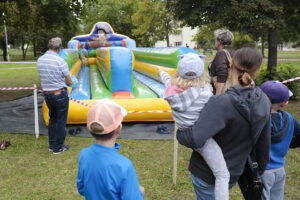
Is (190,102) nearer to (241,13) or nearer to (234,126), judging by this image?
(234,126)

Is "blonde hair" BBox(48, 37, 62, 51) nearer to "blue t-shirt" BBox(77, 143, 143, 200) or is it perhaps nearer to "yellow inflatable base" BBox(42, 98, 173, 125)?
"yellow inflatable base" BBox(42, 98, 173, 125)

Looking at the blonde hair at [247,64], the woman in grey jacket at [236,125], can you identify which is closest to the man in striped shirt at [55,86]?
the woman in grey jacket at [236,125]

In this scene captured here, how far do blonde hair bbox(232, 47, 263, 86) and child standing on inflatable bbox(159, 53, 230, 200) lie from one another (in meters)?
0.22

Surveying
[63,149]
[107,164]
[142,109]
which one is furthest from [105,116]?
[142,109]

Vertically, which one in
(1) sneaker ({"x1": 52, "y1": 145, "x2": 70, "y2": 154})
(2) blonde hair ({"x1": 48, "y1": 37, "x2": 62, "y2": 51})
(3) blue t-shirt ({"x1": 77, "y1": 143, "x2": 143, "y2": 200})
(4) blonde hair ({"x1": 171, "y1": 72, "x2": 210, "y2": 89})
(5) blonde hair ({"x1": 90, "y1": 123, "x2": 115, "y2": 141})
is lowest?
(1) sneaker ({"x1": 52, "y1": 145, "x2": 70, "y2": 154})

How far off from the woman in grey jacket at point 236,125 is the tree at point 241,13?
6561mm

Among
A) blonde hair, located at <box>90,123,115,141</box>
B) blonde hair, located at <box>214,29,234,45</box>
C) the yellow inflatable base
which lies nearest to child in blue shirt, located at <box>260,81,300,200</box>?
blonde hair, located at <box>90,123,115,141</box>

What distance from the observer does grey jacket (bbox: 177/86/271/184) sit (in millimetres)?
1777

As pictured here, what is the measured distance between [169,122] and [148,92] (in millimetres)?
1053

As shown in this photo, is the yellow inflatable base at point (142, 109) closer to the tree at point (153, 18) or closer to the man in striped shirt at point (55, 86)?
the man in striped shirt at point (55, 86)

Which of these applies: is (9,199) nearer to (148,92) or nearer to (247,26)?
(148,92)

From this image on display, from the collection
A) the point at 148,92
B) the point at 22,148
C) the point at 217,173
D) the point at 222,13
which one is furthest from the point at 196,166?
the point at 222,13

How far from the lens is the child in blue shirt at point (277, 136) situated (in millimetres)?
2109

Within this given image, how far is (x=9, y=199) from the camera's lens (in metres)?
3.47
